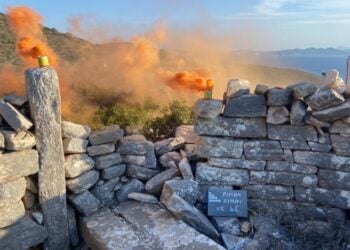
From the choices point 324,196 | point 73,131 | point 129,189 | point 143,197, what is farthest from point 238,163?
point 73,131

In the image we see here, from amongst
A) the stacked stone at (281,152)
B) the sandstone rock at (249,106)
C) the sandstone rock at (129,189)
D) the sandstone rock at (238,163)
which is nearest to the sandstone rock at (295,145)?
the stacked stone at (281,152)

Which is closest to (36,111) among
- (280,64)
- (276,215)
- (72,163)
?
(72,163)

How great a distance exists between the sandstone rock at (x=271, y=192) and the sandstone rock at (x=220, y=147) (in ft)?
1.50

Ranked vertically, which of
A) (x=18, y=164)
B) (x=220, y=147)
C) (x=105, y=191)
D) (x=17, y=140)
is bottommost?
(x=105, y=191)

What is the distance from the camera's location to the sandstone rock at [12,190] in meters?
3.81

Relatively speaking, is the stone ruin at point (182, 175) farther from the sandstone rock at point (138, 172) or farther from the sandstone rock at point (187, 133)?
the sandstone rock at point (187, 133)

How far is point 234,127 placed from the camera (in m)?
4.68

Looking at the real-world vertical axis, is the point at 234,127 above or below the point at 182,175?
above

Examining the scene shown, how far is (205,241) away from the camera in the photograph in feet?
12.9

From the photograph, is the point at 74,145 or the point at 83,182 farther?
the point at 83,182

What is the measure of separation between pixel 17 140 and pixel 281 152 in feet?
9.49

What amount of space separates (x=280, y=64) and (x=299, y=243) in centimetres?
1466

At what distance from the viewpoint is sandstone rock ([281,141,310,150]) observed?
461cm

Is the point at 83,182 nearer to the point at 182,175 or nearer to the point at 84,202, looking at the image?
the point at 84,202
